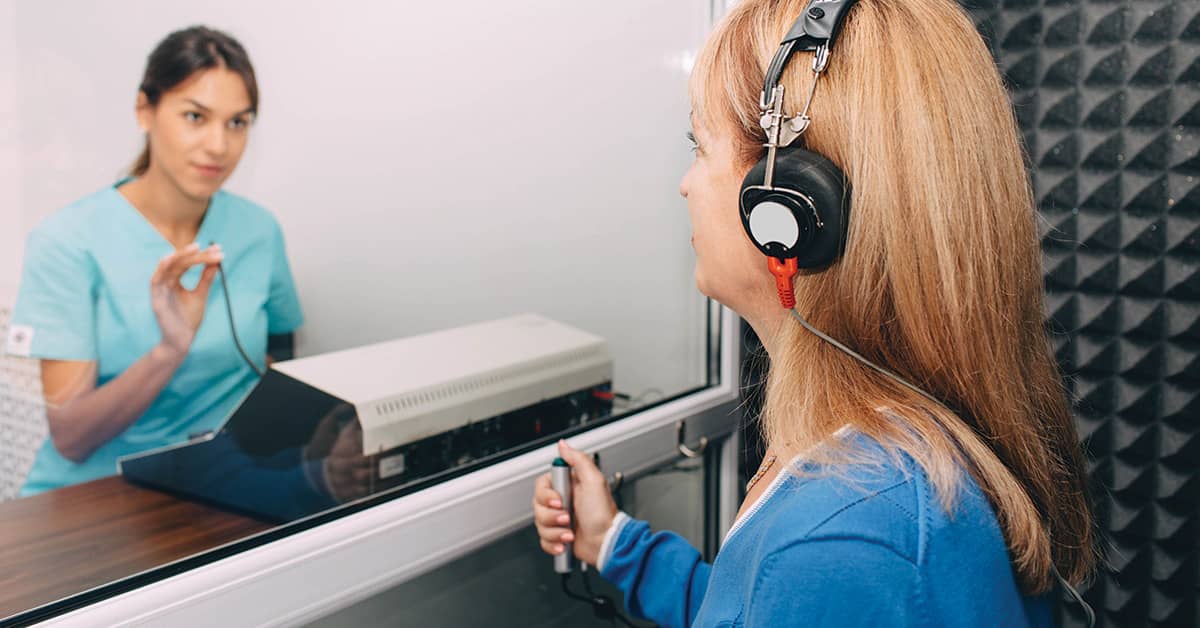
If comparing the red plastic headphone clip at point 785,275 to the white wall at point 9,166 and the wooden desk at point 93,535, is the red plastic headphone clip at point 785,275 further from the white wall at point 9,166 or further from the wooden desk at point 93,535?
the white wall at point 9,166

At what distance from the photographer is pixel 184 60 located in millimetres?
1174

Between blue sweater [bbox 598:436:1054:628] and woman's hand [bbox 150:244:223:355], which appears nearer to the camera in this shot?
blue sweater [bbox 598:436:1054:628]

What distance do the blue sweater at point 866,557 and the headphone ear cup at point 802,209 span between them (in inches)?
6.4

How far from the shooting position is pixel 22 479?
3.50 ft

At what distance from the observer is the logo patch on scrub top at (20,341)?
1.02 metres

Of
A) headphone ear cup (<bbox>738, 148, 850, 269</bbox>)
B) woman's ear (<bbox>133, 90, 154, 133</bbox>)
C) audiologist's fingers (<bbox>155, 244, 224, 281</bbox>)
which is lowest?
audiologist's fingers (<bbox>155, 244, 224, 281</bbox>)

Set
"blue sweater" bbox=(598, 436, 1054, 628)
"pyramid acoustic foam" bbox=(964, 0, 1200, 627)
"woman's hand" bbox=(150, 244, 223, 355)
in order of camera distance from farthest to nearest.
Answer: "pyramid acoustic foam" bbox=(964, 0, 1200, 627)
"woman's hand" bbox=(150, 244, 223, 355)
"blue sweater" bbox=(598, 436, 1054, 628)

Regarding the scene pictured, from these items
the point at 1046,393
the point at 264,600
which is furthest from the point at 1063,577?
the point at 264,600

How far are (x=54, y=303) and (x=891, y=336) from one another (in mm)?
1036

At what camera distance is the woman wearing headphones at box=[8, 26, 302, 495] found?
3.56 feet

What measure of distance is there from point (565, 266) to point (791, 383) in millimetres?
932

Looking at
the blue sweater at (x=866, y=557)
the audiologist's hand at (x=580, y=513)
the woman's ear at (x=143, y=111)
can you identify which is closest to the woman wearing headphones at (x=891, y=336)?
the blue sweater at (x=866, y=557)

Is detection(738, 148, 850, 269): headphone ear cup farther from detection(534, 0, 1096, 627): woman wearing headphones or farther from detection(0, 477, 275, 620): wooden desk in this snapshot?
detection(0, 477, 275, 620): wooden desk

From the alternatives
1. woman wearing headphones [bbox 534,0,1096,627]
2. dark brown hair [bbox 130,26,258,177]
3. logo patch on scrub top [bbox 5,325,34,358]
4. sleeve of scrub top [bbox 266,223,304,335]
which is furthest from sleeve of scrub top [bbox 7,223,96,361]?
woman wearing headphones [bbox 534,0,1096,627]
